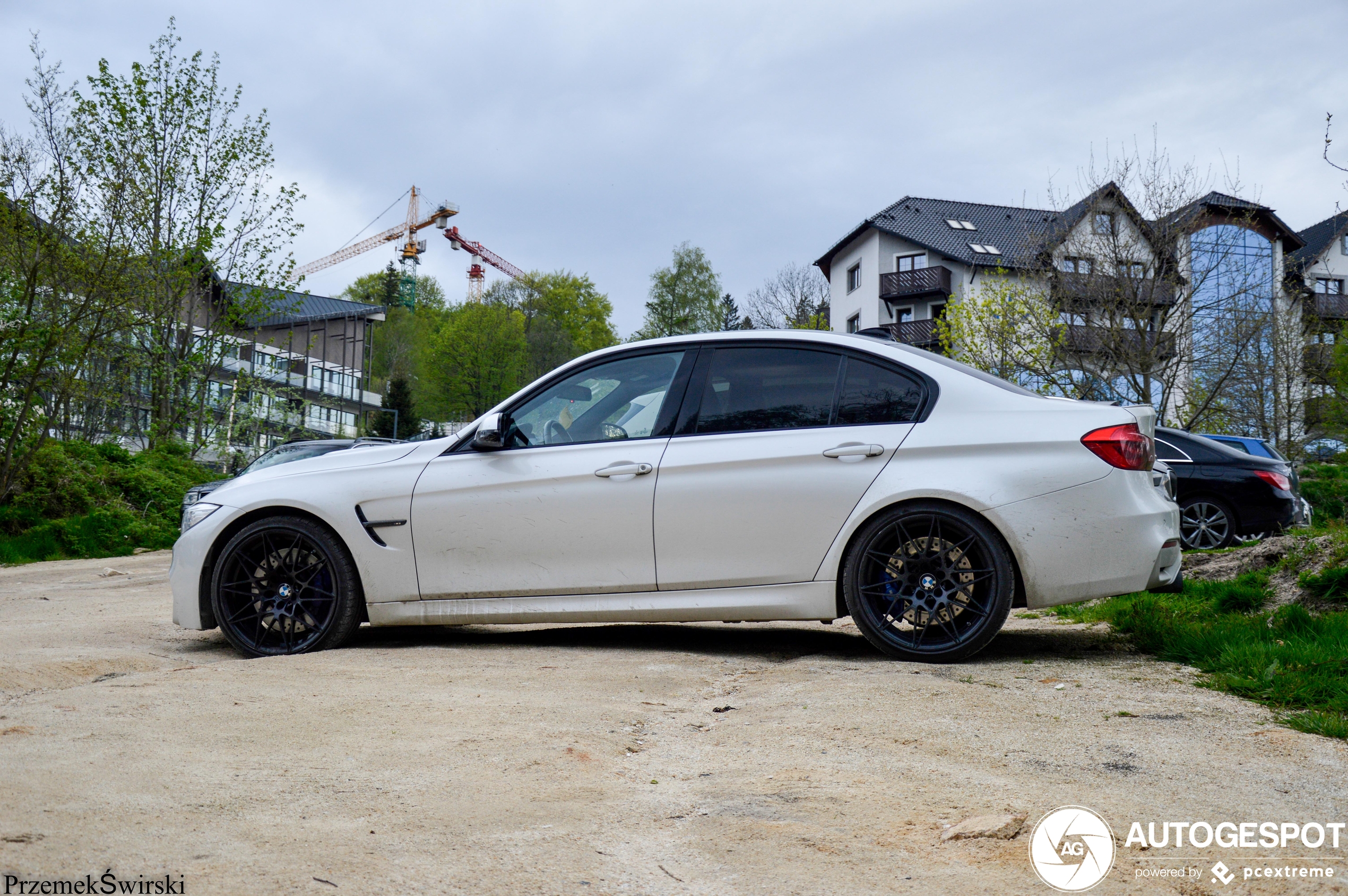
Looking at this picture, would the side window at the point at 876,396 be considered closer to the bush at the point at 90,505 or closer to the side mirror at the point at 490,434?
the side mirror at the point at 490,434

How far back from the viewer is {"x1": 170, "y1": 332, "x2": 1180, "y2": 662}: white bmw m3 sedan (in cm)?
481

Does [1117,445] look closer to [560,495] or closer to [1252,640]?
[1252,640]

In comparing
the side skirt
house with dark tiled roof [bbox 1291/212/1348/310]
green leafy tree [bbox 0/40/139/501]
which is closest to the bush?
green leafy tree [bbox 0/40/139/501]

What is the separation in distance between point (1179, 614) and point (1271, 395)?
30.0m

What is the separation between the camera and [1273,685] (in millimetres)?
4145

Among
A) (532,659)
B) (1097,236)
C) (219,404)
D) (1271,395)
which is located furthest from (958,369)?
(1271,395)

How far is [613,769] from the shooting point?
10.3 ft

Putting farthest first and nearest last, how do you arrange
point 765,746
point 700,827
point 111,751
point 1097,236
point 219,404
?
point 1097,236 < point 219,404 < point 765,746 < point 111,751 < point 700,827

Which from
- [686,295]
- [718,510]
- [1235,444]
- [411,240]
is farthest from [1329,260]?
[411,240]

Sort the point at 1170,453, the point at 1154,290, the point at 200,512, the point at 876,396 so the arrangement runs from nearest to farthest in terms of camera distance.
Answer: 1. the point at 876,396
2. the point at 200,512
3. the point at 1170,453
4. the point at 1154,290

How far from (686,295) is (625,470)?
76.6 metres

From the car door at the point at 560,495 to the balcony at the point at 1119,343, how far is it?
68.8ft

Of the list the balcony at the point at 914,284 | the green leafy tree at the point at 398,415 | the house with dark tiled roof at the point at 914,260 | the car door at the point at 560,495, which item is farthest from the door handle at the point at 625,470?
the green leafy tree at the point at 398,415

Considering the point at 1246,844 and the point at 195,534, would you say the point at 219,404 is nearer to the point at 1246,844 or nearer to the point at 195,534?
the point at 195,534
